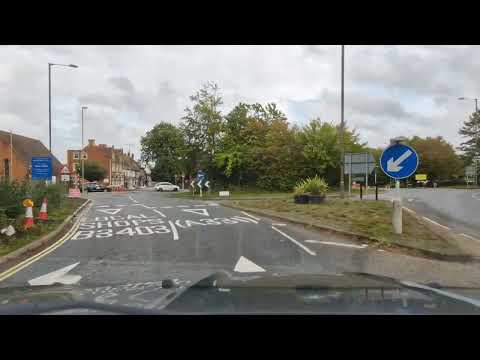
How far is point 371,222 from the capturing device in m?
13.2

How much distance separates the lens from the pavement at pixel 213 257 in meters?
7.21

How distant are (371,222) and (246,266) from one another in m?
6.66

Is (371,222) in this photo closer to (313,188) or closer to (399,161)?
(399,161)

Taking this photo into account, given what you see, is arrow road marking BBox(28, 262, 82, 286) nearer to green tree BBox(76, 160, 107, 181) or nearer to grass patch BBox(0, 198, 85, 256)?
grass patch BBox(0, 198, 85, 256)

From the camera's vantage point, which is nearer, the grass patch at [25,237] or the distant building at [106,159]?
the grass patch at [25,237]

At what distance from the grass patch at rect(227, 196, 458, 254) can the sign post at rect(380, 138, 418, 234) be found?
2.11 ft

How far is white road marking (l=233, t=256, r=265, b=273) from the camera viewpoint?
24.6 ft

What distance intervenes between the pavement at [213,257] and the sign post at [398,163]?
5.06 feet

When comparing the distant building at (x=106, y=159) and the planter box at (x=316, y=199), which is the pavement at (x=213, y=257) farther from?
the distant building at (x=106, y=159)

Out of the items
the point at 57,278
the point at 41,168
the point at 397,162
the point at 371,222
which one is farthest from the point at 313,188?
the point at 57,278

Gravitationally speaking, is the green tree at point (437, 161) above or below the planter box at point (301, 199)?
above

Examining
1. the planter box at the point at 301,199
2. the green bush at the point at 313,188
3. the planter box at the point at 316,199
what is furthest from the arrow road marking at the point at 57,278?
the green bush at the point at 313,188

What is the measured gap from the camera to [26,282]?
6.68 metres

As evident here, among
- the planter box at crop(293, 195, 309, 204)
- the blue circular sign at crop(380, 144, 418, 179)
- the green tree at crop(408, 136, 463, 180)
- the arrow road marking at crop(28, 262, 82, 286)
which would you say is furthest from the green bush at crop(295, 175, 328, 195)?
the green tree at crop(408, 136, 463, 180)
